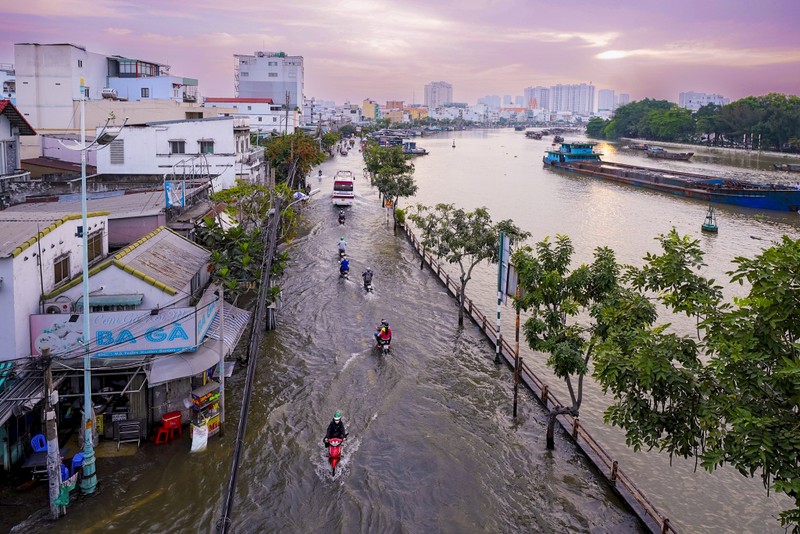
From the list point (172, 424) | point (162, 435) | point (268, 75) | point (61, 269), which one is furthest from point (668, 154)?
point (61, 269)

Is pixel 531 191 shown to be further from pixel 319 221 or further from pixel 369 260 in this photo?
pixel 369 260

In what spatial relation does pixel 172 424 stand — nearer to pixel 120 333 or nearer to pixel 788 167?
pixel 120 333

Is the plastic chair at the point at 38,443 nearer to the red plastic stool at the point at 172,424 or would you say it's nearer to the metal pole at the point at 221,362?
the red plastic stool at the point at 172,424

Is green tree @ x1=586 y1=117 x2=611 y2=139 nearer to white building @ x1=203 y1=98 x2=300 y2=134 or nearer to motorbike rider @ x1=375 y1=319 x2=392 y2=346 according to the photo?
white building @ x1=203 y1=98 x2=300 y2=134

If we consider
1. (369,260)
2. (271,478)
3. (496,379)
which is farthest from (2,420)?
(369,260)

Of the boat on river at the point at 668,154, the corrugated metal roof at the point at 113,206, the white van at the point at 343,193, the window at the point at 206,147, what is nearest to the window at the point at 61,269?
the corrugated metal roof at the point at 113,206

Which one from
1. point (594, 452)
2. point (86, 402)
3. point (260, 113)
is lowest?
point (594, 452)
